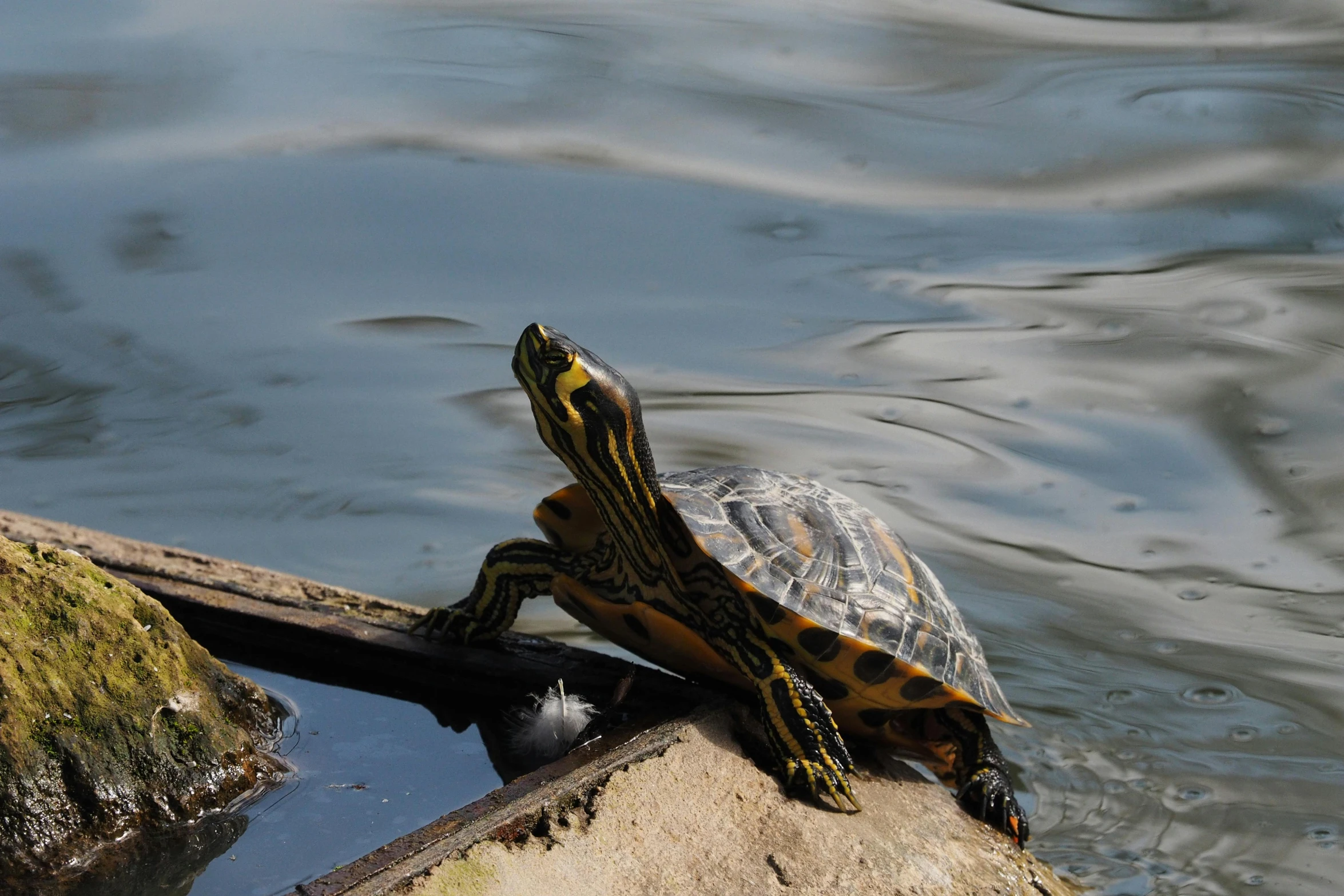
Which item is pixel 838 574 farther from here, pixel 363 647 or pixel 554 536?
pixel 363 647

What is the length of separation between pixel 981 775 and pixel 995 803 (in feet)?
0.25

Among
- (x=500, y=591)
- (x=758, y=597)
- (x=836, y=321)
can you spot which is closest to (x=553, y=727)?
(x=500, y=591)

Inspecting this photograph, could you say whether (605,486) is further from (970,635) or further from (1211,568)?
(1211,568)

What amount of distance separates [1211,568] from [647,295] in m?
2.95

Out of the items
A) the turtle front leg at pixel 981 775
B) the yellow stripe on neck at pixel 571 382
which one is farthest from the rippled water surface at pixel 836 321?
the yellow stripe on neck at pixel 571 382

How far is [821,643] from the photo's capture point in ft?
8.84

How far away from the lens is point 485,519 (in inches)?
203

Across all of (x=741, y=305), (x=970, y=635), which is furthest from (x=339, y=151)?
(x=970, y=635)

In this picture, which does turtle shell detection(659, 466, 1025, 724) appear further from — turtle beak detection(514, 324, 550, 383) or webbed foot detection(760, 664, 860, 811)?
turtle beak detection(514, 324, 550, 383)

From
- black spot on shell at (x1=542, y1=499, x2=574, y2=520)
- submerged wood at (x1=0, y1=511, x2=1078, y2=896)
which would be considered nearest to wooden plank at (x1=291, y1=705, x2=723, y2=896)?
submerged wood at (x1=0, y1=511, x2=1078, y2=896)

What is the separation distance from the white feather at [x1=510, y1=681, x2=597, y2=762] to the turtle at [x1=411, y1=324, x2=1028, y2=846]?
0.23m

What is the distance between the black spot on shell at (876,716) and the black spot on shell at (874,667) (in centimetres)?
13

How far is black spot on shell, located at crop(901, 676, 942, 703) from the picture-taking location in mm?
2746

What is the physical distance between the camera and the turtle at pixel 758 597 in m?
2.68
